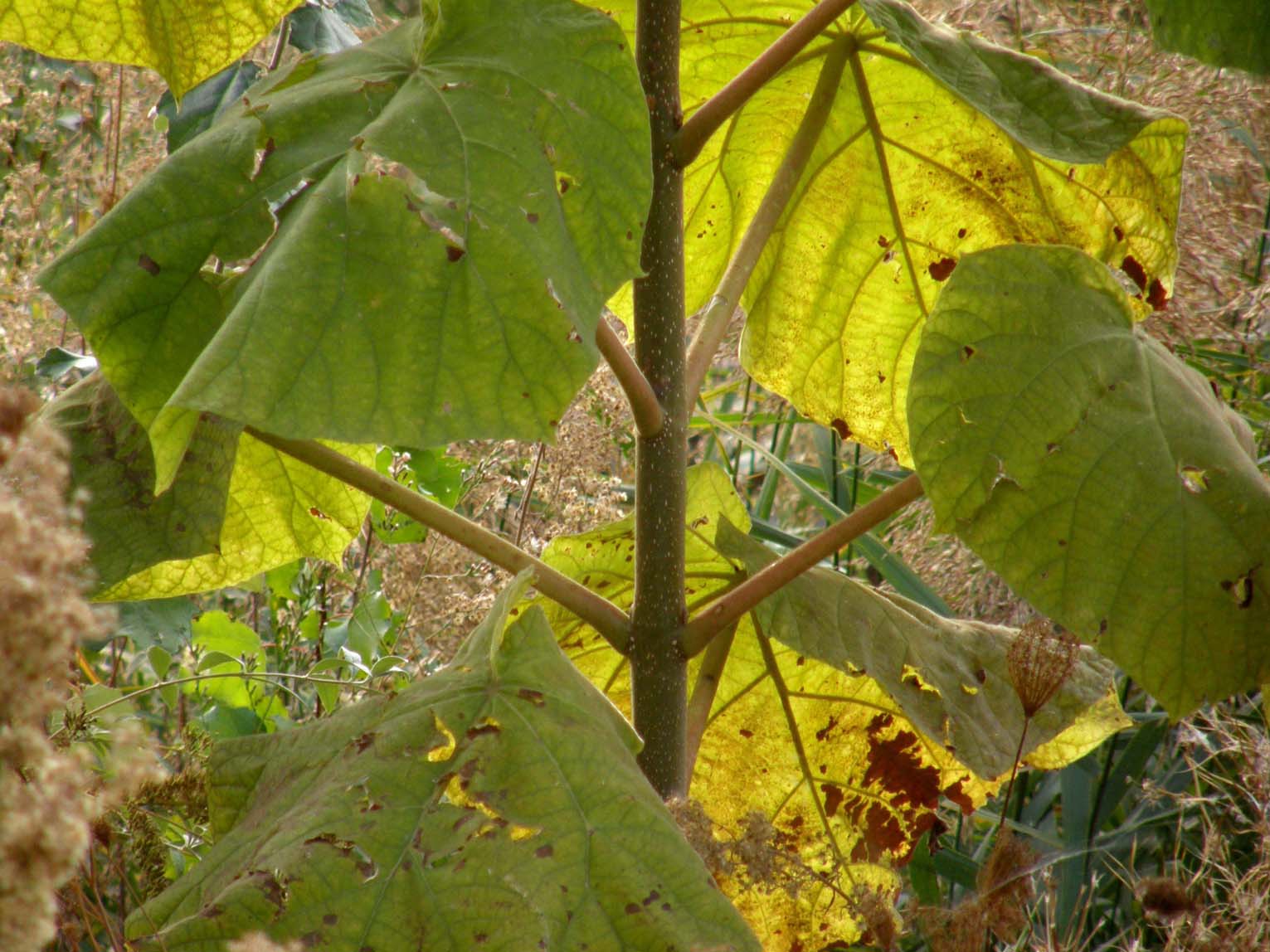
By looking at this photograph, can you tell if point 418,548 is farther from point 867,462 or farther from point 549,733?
point 549,733

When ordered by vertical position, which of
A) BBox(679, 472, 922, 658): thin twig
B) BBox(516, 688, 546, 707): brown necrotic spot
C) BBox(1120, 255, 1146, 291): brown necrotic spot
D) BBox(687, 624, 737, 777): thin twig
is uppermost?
BBox(1120, 255, 1146, 291): brown necrotic spot

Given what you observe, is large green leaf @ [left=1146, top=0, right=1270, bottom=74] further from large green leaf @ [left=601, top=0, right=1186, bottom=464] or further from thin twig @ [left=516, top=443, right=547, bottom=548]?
thin twig @ [left=516, top=443, right=547, bottom=548]

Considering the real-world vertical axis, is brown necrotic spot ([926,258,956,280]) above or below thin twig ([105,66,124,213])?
below

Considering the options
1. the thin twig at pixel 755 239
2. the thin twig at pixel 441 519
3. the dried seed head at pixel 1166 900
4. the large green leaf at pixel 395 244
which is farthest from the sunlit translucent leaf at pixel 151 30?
the dried seed head at pixel 1166 900

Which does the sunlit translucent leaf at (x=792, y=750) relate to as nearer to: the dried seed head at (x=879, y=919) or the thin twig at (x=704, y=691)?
the thin twig at (x=704, y=691)

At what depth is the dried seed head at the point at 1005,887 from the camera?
0.66 metres

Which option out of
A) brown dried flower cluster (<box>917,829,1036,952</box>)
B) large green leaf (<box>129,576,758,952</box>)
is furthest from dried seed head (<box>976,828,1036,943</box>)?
large green leaf (<box>129,576,758,952</box>)

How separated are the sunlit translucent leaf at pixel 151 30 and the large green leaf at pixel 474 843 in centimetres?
45

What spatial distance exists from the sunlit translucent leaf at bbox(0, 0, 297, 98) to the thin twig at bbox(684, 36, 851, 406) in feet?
1.25

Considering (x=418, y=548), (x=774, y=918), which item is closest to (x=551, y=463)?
(x=418, y=548)

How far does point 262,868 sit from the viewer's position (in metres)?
0.69

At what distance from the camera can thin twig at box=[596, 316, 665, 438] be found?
820 mm

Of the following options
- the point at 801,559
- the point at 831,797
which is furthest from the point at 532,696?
the point at 831,797

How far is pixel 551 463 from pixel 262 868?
2.39 feet
